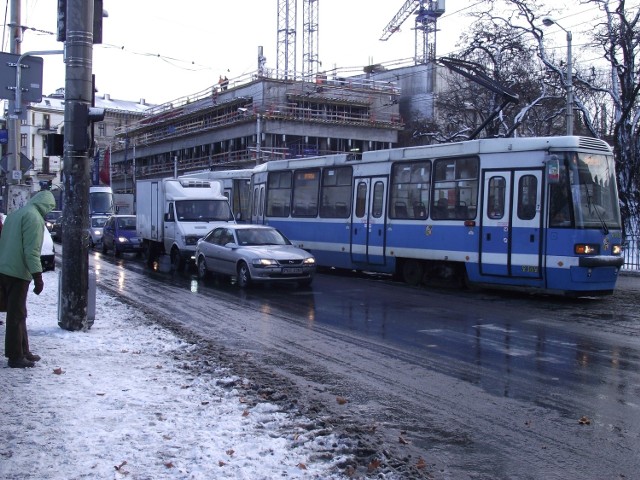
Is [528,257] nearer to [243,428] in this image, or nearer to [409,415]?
[409,415]

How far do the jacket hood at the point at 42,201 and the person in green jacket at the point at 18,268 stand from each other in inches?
6.0

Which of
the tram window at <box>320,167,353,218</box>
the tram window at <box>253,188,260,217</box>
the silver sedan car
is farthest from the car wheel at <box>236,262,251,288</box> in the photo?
the tram window at <box>253,188,260,217</box>

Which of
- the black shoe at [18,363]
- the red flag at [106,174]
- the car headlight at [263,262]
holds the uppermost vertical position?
the red flag at [106,174]

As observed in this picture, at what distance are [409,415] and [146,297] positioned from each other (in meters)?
9.72

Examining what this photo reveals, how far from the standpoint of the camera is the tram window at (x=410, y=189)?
17.5m

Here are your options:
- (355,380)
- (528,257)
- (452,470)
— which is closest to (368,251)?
(528,257)

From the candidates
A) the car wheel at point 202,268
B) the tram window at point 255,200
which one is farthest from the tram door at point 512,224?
the tram window at point 255,200

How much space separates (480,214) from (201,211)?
32.8 ft

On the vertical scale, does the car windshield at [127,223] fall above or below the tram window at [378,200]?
below

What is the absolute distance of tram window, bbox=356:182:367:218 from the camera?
64.0 ft

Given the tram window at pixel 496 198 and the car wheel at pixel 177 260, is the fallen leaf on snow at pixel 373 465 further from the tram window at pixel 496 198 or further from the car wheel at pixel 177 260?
the car wheel at pixel 177 260

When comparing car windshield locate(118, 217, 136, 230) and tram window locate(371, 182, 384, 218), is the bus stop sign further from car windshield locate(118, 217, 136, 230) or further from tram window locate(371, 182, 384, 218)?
tram window locate(371, 182, 384, 218)

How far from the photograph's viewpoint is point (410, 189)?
17984 millimetres

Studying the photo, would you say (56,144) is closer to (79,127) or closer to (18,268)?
(79,127)
